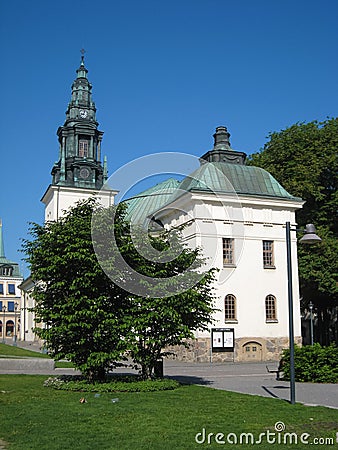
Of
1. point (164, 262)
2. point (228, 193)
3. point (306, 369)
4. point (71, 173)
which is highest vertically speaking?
point (71, 173)

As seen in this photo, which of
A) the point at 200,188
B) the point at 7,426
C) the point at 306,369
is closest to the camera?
the point at 7,426

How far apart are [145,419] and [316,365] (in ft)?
34.5

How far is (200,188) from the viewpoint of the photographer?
36500 millimetres

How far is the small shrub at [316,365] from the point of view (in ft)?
65.2

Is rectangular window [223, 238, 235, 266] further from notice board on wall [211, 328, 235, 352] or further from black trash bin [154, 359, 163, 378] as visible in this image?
black trash bin [154, 359, 163, 378]

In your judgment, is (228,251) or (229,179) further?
(229,179)

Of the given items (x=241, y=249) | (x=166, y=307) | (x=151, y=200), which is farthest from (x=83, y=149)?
(x=166, y=307)

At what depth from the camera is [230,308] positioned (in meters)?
37.1

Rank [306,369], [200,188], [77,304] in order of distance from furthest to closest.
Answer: [200,188] → [306,369] → [77,304]

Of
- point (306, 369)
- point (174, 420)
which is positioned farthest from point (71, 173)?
point (174, 420)

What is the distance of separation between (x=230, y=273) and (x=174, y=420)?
26332 mm

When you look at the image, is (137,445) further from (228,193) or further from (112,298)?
(228,193)

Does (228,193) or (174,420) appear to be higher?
(228,193)

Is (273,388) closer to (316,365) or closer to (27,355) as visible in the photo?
(316,365)
